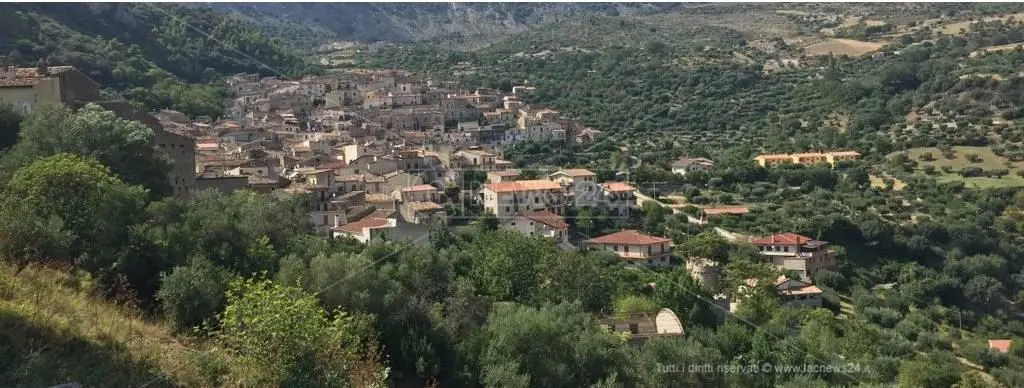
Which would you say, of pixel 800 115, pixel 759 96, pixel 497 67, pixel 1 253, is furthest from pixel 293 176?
pixel 497 67

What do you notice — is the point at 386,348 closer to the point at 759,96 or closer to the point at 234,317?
the point at 234,317

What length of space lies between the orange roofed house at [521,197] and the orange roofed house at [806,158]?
510 inches

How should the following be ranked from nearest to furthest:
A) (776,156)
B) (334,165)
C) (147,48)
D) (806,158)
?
(334,165) < (776,156) < (806,158) < (147,48)

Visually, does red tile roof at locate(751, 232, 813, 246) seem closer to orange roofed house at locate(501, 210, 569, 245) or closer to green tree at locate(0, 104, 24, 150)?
orange roofed house at locate(501, 210, 569, 245)

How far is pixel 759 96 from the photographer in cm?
5500

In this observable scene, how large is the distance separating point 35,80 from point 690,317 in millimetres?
11751

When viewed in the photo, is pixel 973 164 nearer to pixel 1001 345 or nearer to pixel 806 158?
pixel 806 158

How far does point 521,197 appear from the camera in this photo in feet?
83.5

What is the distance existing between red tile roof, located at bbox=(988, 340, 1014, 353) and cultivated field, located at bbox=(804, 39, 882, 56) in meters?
43.6

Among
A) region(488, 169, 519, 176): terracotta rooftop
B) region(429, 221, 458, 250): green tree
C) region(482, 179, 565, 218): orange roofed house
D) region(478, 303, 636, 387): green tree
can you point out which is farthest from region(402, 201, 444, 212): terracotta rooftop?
region(478, 303, 636, 387): green tree

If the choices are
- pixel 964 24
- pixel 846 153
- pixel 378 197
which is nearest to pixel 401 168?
pixel 378 197

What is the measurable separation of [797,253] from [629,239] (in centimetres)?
494

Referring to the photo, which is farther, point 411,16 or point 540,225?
point 411,16

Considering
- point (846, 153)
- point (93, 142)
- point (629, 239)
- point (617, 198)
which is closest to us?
point (93, 142)
